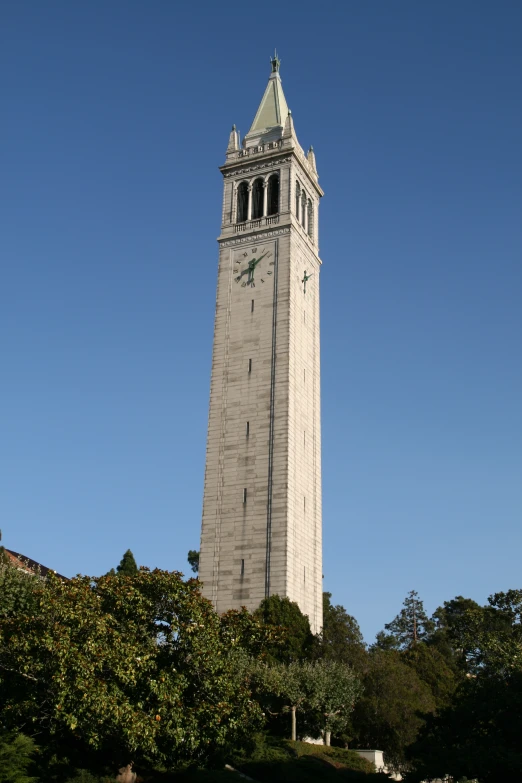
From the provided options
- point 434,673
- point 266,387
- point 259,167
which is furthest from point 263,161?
point 434,673

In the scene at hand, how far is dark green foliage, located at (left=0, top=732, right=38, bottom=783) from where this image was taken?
27.0m

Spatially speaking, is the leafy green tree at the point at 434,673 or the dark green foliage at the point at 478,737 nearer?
the dark green foliage at the point at 478,737

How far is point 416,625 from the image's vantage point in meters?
90.3

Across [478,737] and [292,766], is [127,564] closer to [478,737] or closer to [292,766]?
[292,766]

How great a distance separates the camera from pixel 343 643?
4647 centimetres

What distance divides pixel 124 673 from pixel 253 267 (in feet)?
122

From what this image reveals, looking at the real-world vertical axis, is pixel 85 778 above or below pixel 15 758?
below

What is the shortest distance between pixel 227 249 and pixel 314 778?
3927 centimetres

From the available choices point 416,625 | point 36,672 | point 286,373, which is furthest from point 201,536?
point 416,625

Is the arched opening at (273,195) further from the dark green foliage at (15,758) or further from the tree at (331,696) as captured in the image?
the dark green foliage at (15,758)

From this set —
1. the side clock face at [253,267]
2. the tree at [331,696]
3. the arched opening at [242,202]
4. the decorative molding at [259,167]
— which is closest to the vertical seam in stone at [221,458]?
the side clock face at [253,267]

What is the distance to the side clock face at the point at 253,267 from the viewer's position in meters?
60.0

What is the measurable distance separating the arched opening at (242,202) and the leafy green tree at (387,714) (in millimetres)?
34168

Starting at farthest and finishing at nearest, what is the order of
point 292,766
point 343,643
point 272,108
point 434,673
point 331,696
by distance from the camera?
1. point 272,108
2. point 434,673
3. point 343,643
4. point 331,696
5. point 292,766
